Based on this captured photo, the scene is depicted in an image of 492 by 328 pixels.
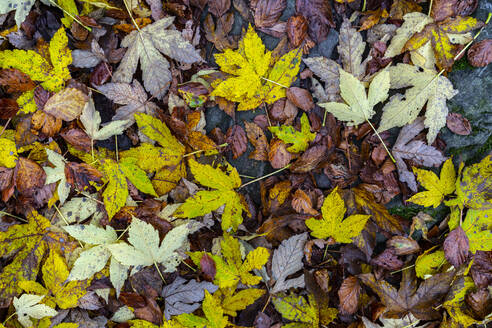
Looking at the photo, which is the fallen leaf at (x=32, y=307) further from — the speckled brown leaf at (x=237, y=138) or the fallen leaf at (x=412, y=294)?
the fallen leaf at (x=412, y=294)

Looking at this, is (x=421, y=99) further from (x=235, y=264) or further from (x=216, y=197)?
(x=235, y=264)

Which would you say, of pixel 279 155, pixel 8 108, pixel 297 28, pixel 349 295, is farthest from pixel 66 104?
pixel 349 295

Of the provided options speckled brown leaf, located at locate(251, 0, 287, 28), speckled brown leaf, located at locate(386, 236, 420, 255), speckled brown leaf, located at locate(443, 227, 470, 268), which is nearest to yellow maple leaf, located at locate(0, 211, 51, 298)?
speckled brown leaf, located at locate(251, 0, 287, 28)

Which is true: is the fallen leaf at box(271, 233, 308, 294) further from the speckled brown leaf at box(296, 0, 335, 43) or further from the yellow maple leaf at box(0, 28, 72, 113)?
the yellow maple leaf at box(0, 28, 72, 113)

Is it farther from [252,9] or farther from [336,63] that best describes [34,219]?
[336,63]

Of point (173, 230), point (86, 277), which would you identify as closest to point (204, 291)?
point (173, 230)

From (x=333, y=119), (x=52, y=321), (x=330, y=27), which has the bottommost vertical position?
(x=52, y=321)
